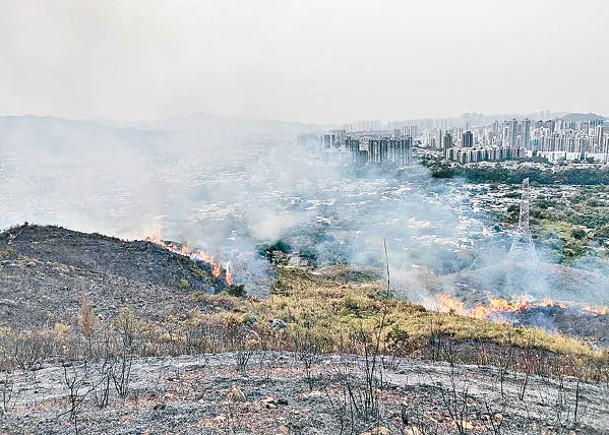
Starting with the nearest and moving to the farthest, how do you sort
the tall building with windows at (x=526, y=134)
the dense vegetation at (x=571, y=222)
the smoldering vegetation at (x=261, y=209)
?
the smoldering vegetation at (x=261, y=209), the dense vegetation at (x=571, y=222), the tall building with windows at (x=526, y=134)

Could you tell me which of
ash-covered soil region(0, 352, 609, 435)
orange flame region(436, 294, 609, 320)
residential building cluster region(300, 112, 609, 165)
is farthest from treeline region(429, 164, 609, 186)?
ash-covered soil region(0, 352, 609, 435)

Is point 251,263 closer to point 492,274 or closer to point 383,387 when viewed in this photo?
point 492,274

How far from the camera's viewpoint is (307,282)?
54.2 feet

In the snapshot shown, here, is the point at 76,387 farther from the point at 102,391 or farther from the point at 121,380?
the point at 121,380

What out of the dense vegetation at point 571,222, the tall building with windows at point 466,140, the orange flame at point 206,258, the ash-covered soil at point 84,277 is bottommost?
the dense vegetation at point 571,222

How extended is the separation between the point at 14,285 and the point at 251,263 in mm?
9329

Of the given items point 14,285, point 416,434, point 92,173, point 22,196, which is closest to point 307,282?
point 14,285

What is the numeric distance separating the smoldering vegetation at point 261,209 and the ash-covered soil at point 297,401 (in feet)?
30.7

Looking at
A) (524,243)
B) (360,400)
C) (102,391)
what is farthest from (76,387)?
(524,243)

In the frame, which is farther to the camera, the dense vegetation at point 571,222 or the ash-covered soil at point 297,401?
the dense vegetation at point 571,222

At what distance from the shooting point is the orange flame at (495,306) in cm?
1188

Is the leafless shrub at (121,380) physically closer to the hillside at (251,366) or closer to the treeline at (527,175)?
the hillside at (251,366)

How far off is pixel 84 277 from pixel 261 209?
68.0 ft

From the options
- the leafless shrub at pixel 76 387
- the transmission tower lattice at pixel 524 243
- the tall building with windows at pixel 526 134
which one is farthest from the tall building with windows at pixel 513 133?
the leafless shrub at pixel 76 387
